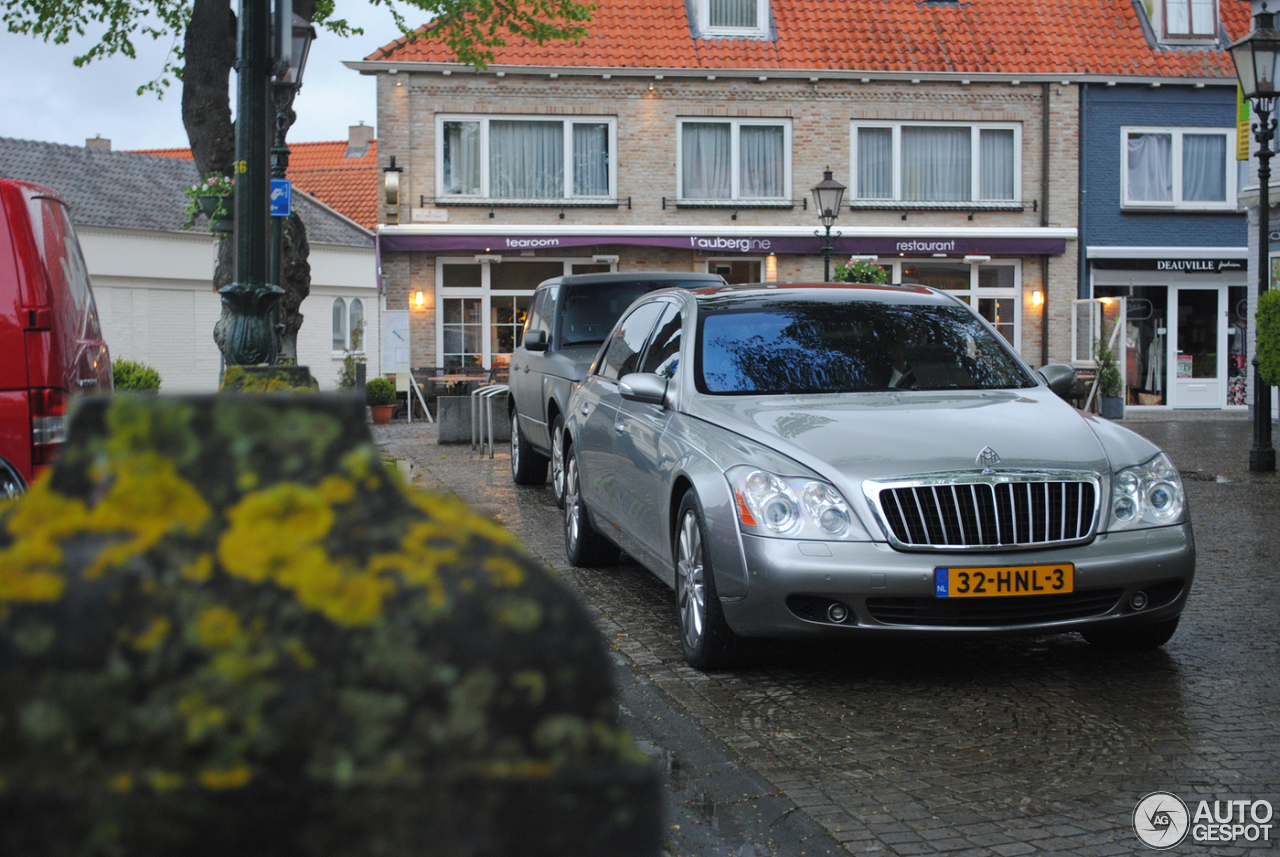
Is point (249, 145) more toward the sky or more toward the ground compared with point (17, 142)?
more toward the ground

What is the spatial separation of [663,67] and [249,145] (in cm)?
2222

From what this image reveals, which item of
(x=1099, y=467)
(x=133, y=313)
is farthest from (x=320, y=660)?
(x=133, y=313)

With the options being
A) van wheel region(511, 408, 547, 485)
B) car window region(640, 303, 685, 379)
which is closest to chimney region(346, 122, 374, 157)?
van wheel region(511, 408, 547, 485)

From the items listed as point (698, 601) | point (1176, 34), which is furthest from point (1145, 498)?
point (1176, 34)

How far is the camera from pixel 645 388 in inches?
251

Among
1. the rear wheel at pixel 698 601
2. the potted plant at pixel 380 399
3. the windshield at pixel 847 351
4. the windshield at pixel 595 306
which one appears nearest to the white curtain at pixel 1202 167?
the potted plant at pixel 380 399

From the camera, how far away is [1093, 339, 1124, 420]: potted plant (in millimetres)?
23938

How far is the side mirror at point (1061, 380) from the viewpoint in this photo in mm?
6605

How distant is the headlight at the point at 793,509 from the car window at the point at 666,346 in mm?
1496

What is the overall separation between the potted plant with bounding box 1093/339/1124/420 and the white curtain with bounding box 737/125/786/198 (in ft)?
25.6

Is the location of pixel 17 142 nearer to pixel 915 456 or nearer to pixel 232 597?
pixel 915 456

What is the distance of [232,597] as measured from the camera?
1.25 metres

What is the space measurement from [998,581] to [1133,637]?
111 cm

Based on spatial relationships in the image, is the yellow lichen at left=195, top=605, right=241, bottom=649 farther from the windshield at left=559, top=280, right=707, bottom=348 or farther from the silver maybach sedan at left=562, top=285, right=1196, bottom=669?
the windshield at left=559, top=280, right=707, bottom=348
